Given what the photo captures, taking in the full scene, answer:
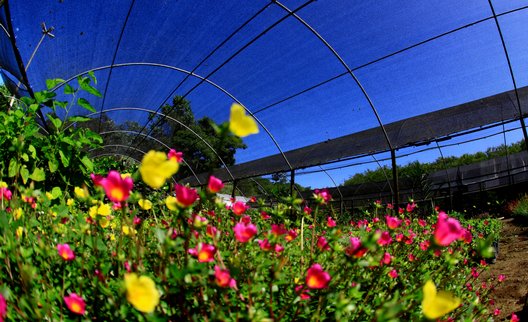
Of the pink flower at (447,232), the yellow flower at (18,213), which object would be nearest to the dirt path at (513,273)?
the pink flower at (447,232)

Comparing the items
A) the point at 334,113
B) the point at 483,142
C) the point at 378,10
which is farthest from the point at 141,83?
the point at 483,142

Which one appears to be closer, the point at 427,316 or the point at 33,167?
the point at 427,316

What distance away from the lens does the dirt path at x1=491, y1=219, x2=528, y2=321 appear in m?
2.35

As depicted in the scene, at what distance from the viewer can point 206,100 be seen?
22.0 ft

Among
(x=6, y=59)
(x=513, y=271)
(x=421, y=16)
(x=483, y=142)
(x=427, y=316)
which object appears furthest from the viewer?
(x=483, y=142)

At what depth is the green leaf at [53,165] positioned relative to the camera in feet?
5.97

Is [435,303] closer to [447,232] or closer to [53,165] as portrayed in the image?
[447,232]

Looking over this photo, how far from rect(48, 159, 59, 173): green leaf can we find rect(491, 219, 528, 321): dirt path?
2.70 meters

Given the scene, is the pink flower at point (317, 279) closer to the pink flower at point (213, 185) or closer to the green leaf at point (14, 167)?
the pink flower at point (213, 185)

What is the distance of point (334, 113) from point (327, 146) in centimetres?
103

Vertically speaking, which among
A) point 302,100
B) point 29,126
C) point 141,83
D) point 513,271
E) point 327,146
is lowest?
point 513,271

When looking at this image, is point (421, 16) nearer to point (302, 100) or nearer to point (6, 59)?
point (302, 100)

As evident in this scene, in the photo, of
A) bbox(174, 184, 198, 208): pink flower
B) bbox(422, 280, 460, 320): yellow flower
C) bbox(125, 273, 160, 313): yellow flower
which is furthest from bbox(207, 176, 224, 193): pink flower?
bbox(422, 280, 460, 320): yellow flower

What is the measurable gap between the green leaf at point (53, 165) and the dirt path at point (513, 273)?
2705 millimetres
